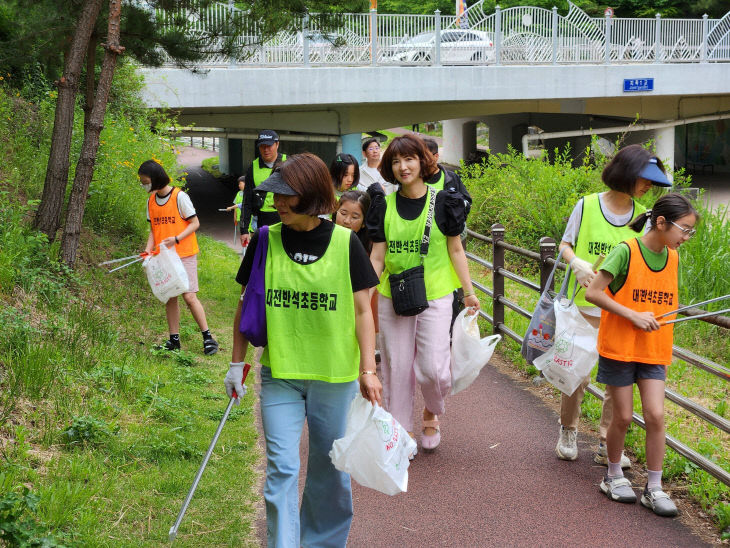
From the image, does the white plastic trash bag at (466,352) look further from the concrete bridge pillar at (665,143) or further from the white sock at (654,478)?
the concrete bridge pillar at (665,143)

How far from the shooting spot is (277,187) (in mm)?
3576

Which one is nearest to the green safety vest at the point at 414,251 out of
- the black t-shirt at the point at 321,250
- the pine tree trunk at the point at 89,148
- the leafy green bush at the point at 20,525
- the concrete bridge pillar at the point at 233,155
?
the black t-shirt at the point at 321,250

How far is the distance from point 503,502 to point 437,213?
181 cm

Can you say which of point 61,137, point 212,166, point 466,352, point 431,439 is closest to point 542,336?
point 466,352

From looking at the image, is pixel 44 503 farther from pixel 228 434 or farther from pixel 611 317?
pixel 611 317

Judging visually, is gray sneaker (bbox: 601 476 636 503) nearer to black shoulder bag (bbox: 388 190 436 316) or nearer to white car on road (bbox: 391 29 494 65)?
black shoulder bag (bbox: 388 190 436 316)

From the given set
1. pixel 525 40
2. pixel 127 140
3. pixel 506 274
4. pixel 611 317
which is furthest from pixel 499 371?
pixel 525 40

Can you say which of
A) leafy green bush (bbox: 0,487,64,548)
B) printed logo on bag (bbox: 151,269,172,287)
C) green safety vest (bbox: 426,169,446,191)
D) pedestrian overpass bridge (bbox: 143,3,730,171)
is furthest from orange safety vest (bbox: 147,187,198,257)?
pedestrian overpass bridge (bbox: 143,3,730,171)

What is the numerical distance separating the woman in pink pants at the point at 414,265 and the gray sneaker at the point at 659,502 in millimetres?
1408

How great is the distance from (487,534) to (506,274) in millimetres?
3995

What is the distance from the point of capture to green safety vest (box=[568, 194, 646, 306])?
5047 mm

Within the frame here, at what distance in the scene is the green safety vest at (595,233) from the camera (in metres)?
5.05

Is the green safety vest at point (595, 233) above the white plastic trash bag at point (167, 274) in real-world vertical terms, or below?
above

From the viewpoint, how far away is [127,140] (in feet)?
41.9
